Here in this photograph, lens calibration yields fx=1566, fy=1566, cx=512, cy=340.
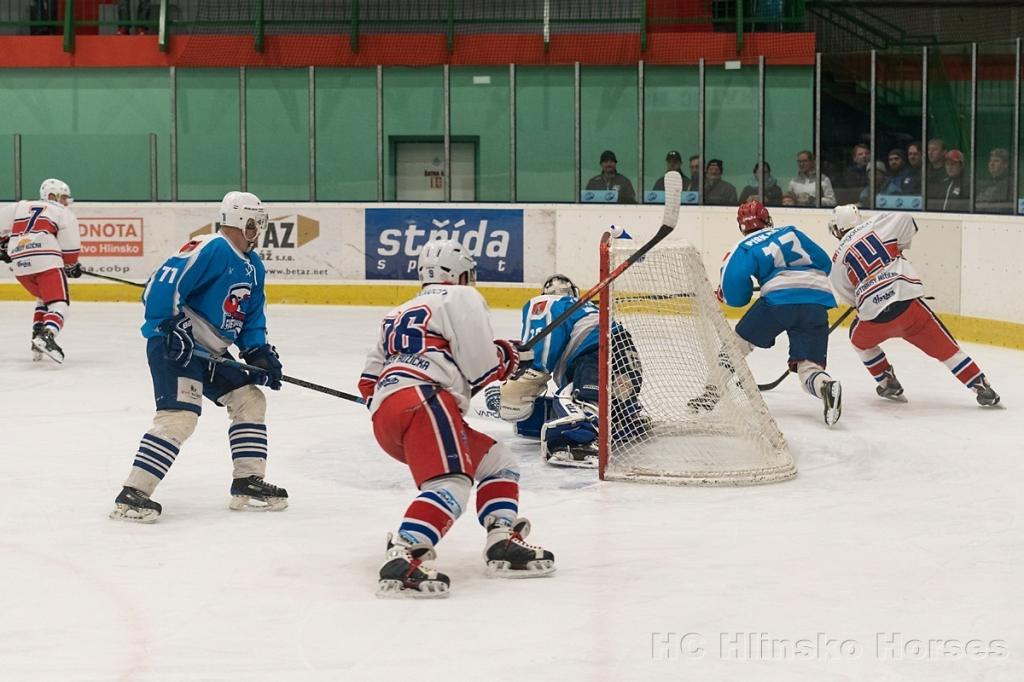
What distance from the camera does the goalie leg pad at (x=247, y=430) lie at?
17.2 feet

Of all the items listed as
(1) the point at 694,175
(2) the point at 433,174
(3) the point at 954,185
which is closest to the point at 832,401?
(3) the point at 954,185

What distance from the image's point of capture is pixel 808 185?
11961 mm

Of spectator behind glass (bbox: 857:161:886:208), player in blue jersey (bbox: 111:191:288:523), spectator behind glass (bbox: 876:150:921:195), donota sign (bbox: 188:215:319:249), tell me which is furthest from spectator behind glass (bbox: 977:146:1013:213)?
player in blue jersey (bbox: 111:191:288:523)

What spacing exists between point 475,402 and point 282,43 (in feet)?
25.9

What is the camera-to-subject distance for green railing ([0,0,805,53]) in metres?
14.3

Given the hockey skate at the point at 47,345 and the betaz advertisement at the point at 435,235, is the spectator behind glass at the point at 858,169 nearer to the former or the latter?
the betaz advertisement at the point at 435,235

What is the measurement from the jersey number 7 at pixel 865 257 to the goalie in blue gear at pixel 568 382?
1.81 meters

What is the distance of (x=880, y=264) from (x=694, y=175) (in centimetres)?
478

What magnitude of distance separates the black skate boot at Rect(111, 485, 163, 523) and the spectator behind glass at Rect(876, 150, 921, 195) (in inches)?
290

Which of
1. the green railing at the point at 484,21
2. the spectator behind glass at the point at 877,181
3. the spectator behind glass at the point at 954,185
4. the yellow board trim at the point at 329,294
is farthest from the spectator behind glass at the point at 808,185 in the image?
the green railing at the point at 484,21

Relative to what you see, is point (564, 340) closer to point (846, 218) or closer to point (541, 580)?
point (541, 580)

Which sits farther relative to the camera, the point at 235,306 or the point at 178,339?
the point at 235,306

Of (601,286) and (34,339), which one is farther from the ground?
(601,286)

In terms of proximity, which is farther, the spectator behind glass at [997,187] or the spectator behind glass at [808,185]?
the spectator behind glass at [808,185]
